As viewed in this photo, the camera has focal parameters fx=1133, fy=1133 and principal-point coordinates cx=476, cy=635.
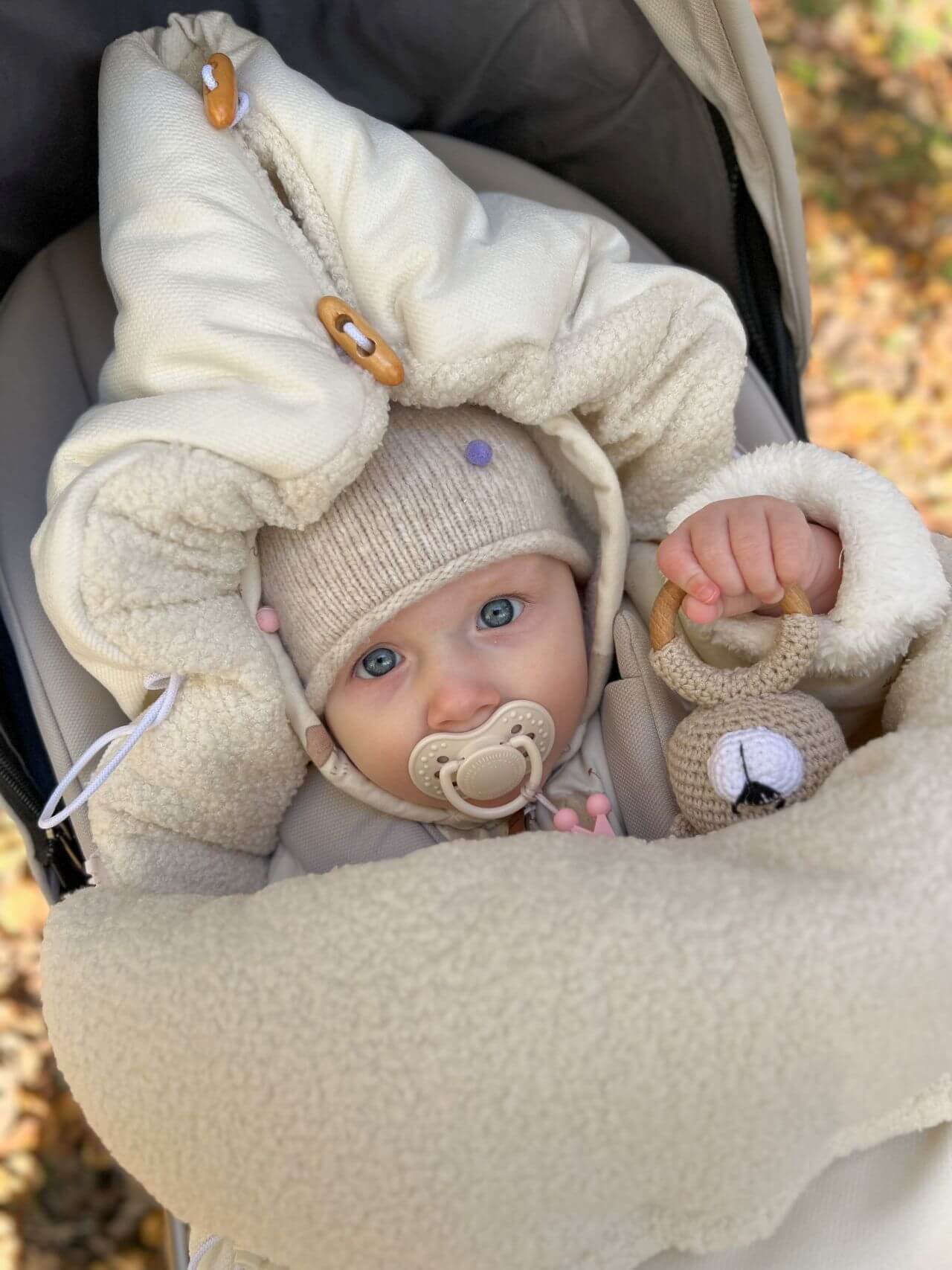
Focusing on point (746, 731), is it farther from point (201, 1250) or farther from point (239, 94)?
point (239, 94)

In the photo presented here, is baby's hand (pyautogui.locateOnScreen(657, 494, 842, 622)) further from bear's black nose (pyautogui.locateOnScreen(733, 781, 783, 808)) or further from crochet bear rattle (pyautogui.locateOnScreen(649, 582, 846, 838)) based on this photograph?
bear's black nose (pyautogui.locateOnScreen(733, 781, 783, 808))

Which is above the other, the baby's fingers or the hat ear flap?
the baby's fingers

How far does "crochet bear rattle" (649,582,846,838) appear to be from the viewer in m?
0.75

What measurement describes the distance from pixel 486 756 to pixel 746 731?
212 mm

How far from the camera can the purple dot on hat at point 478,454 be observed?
935 mm

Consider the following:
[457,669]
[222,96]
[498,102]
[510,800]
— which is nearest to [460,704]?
[457,669]

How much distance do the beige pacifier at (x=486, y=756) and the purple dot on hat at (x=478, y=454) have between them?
0.66 feet

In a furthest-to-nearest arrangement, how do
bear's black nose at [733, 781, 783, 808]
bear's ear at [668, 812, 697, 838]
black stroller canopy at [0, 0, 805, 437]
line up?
black stroller canopy at [0, 0, 805, 437], bear's ear at [668, 812, 697, 838], bear's black nose at [733, 781, 783, 808]

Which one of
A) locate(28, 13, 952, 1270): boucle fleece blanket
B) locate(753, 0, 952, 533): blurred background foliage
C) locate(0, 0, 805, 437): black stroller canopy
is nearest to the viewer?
locate(28, 13, 952, 1270): boucle fleece blanket

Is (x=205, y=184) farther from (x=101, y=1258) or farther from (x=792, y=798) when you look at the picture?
(x=101, y=1258)

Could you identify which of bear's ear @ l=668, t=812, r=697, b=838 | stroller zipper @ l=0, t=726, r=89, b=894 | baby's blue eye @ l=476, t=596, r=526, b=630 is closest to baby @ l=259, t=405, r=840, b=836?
baby's blue eye @ l=476, t=596, r=526, b=630

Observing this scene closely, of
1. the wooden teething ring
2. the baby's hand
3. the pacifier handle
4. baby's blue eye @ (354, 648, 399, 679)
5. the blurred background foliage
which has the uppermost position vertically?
the baby's hand

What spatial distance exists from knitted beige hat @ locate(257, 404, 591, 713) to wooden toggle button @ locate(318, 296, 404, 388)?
0.08m

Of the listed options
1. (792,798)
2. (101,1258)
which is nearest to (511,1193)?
(792,798)
